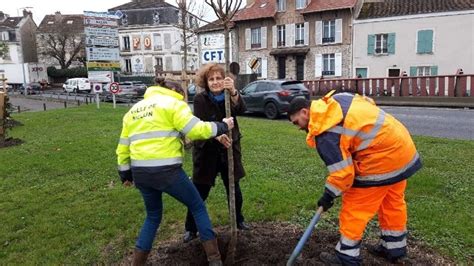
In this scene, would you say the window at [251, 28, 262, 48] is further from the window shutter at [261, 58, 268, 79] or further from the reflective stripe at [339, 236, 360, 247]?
the reflective stripe at [339, 236, 360, 247]

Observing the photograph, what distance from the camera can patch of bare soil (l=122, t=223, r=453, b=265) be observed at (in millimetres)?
3848

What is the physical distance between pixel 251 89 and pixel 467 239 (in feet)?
45.0

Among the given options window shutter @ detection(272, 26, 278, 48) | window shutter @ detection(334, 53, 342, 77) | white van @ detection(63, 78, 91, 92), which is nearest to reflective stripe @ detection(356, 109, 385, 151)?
window shutter @ detection(334, 53, 342, 77)

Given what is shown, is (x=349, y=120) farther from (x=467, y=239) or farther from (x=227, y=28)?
(x=467, y=239)

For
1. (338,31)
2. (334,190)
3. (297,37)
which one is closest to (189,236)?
(334,190)

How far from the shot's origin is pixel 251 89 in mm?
17469

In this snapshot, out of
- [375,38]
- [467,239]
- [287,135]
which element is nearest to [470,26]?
[375,38]

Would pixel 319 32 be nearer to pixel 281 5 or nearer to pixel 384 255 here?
pixel 281 5

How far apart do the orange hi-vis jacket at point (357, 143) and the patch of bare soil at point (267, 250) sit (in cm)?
93

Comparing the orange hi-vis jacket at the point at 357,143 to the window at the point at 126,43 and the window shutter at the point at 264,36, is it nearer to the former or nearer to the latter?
the window shutter at the point at 264,36

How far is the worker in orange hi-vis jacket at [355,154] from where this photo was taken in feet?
10.4

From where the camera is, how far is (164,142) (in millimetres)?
3311

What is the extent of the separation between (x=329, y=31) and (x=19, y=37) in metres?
44.1

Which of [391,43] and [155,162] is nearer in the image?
[155,162]
